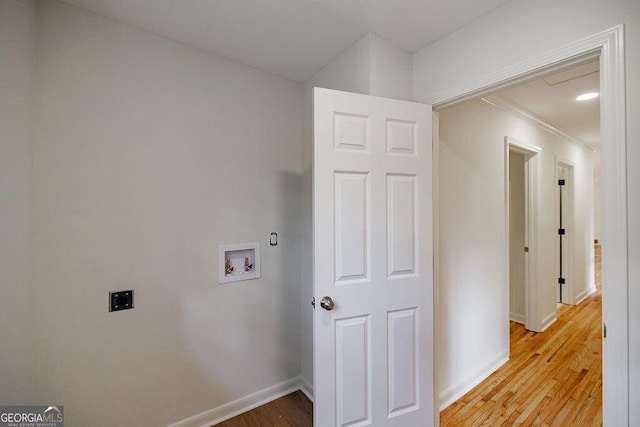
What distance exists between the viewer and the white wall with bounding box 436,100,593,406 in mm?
2018

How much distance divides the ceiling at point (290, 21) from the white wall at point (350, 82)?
0.06 meters

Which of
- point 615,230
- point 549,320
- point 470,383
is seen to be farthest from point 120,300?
point 549,320

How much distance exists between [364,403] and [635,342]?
1.19 meters

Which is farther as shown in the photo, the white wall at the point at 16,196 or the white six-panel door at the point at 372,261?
the white six-panel door at the point at 372,261

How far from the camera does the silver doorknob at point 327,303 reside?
136cm

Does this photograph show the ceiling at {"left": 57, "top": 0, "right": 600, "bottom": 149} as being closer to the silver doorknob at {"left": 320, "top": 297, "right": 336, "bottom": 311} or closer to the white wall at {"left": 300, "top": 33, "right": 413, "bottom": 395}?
the white wall at {"left": 300, "top": 33, "right": 413, "bottom": 395}

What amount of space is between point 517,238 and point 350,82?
123 inches

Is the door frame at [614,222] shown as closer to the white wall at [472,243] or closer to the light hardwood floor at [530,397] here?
the white wall at [472,243]

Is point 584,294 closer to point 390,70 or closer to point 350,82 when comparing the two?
point 390,70

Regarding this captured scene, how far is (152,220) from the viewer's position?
5.15 ft

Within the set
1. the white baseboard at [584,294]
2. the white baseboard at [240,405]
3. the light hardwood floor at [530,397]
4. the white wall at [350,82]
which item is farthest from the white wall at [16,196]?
the white baseboard at [584,294]

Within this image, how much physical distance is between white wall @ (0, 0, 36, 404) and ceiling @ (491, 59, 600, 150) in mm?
2580

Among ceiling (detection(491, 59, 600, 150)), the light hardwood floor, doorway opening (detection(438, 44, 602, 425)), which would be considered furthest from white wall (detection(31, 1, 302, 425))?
ceiling (detection(491, 59, 600, 150))

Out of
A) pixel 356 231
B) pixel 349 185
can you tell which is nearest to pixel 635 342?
pixel 356 231
